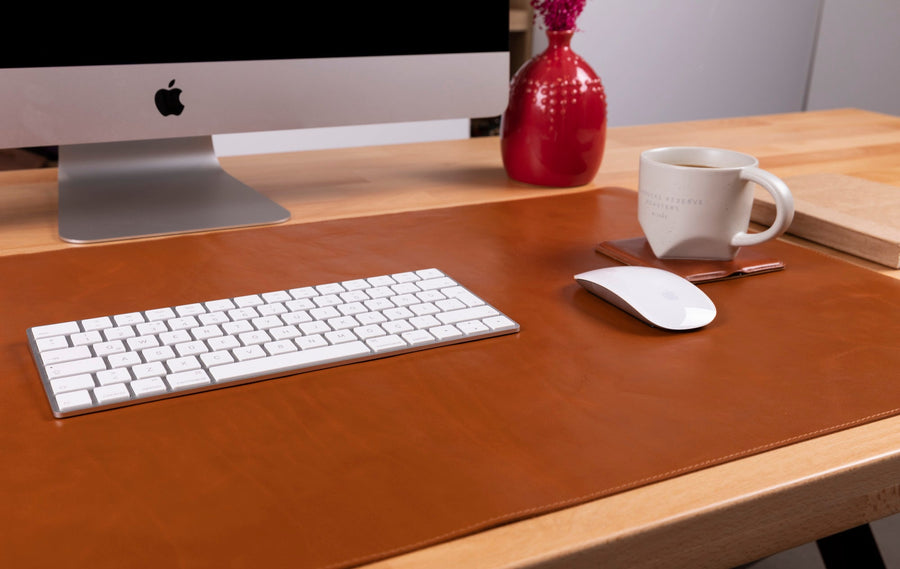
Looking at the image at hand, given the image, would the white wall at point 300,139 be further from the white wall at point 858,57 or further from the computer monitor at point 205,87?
the white wall at point 858,57

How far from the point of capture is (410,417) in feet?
1.48

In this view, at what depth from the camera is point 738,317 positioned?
0.60 metres

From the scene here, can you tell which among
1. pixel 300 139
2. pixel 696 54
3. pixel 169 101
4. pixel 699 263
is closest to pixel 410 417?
pixel 699 263

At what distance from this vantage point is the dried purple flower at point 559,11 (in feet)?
3.16

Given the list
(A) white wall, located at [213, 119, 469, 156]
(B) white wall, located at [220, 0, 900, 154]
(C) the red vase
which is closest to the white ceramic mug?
(C) the red vase

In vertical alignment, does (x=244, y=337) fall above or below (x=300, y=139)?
above

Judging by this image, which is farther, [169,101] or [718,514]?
[169,101]

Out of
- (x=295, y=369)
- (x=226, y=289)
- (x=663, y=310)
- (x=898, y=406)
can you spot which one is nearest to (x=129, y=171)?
(x=226, y=289)

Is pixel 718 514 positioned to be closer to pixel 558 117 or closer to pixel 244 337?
pixel 244 337

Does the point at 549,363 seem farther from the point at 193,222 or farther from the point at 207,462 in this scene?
the point at 193,222

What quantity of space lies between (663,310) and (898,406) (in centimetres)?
16

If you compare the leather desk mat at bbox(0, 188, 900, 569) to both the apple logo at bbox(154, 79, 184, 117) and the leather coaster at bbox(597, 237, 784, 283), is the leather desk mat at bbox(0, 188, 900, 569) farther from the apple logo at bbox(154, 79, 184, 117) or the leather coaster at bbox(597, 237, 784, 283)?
the apple logo at bbox(154, 79, 184, 117)

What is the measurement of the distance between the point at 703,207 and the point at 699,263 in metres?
0.05

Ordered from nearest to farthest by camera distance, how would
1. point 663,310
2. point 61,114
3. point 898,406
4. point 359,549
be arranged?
point 359,549, point 898,406, point 663,310, point 61,114
